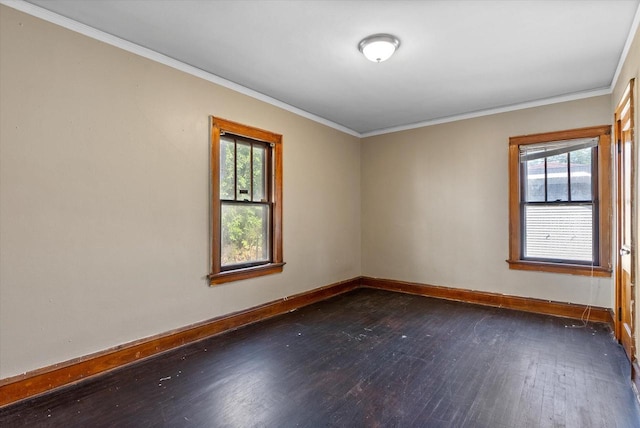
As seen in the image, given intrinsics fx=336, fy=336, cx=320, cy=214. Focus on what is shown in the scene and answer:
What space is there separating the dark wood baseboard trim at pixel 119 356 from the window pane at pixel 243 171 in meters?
1.35

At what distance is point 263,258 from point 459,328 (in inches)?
95.4

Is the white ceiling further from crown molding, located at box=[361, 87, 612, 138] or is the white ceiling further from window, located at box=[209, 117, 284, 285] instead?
window, located at box=[209, 117, 284, 285]

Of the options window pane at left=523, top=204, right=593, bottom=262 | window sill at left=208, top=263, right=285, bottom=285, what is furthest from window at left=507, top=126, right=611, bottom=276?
window sill at left=208, top=263, right=285, bottom=285

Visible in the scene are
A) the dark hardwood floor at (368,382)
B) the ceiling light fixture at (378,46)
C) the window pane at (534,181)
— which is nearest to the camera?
the dark hardwood floor at (368,382)

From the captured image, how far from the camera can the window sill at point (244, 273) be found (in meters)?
3.57

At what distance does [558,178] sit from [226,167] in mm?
4070

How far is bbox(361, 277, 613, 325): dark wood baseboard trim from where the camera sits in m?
3.97

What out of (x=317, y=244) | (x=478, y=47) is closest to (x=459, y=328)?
(x=317, y=244)

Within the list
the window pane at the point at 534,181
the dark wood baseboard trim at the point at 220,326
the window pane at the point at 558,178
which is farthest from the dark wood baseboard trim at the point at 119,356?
the window pane at the point at 558,178

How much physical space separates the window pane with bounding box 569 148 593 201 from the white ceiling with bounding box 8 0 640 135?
71 centimetres

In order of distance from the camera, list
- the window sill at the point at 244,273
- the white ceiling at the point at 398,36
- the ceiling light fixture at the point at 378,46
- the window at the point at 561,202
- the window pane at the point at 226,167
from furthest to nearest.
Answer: the window at the point at 561,202, the window pane at the point at 226,167, the window sill at the point at 244,273, the ceiling light fixture at the point at 378,46, the white ceiling at the point at 398,36

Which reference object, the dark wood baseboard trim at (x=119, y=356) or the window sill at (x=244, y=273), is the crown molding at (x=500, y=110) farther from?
the dark wood baseboard trim at (x=119, y=356)

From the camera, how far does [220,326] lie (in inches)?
142

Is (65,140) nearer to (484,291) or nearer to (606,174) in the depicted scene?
(484,291)
